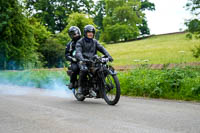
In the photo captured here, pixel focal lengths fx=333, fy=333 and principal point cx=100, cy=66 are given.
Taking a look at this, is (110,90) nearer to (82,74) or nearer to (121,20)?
(82,74)

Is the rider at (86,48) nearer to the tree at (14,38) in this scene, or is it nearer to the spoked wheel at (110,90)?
the spoked wheel at (110,90)

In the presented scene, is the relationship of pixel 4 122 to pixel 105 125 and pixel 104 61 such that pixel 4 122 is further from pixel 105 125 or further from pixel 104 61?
pixel 104 61

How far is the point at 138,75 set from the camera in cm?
1184

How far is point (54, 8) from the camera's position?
63094 mm

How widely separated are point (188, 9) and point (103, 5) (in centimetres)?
7619

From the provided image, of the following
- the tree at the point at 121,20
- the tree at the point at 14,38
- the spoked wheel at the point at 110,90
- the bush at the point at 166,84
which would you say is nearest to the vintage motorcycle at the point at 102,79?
the spoked wheel at the point at 110,90

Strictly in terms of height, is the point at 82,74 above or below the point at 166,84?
above

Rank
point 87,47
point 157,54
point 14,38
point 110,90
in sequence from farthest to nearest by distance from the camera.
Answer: point 157,54
point 14,38
point 87,47
point 110,90

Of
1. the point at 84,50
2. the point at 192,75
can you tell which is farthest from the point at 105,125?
the point at 192,75

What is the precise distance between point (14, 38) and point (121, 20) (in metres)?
60.8

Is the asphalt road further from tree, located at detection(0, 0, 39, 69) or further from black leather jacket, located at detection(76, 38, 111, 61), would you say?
tree, located at detection(0, 0, 39, 69)

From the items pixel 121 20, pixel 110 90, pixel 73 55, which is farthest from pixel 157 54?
pixel 121 20

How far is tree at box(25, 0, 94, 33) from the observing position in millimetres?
61062

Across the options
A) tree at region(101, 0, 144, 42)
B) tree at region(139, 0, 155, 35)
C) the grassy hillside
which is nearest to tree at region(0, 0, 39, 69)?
the grassy hillside
